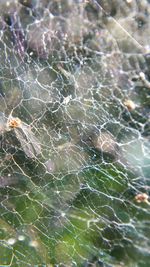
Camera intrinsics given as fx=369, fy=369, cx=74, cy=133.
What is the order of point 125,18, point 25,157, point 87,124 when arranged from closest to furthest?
1. point 125,18
2. point 87,124
3. point 25,157

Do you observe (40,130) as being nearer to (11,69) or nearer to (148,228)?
(11,69)

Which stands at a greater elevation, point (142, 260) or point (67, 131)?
point (67, 131)

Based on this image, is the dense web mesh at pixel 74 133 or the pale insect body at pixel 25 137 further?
the pale insect body at pixel 25 137

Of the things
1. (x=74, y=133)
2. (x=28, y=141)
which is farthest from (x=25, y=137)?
(x=74, y=133)

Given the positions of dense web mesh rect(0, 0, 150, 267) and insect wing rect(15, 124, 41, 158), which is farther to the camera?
insect wing rect(15, 124, 41, 158)

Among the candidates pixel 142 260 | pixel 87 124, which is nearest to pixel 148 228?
pixel 142 260

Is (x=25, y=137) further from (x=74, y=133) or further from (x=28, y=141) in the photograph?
(x=74, y=133)
